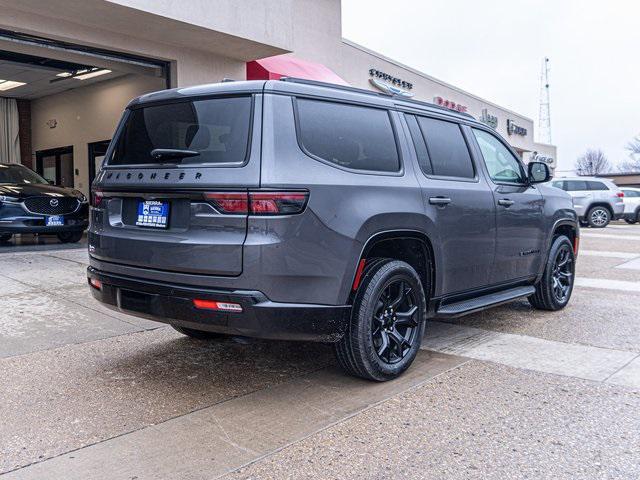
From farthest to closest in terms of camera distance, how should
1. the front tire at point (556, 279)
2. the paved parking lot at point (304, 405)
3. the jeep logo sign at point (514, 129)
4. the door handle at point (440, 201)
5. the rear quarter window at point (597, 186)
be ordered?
1. the jeep logo sign at point (514, 129)
2. the rear quarter window at point (597, 186)
3. the front tire at point (556, 279)
4. the door handle at point (440, 201)
5. the paved parking lot at point (304, 405)

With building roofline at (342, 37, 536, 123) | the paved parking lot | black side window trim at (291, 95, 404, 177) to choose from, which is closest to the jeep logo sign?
A: building roofline at (342, 37, 536, 123)

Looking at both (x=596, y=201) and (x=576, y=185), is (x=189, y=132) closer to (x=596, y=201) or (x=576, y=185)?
(x=596, y=201)

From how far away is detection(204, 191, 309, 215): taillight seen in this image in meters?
3.39

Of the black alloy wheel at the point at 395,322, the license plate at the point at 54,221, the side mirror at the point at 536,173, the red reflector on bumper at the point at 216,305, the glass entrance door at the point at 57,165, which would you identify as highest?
the glass entrance door at the point at 57,165

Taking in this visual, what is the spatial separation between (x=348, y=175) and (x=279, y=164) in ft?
1.78

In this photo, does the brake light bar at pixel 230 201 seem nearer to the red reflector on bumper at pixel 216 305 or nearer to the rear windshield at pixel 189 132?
the rear windshield at pixel 189 132

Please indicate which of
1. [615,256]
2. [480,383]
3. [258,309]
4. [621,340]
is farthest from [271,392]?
[615,256]

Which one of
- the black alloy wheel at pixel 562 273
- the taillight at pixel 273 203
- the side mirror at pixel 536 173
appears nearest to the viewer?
the taillight at pixel 273 203

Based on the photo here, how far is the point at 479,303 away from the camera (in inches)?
196

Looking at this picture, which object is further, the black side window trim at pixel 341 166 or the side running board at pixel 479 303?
the side running board at pixel 479 303

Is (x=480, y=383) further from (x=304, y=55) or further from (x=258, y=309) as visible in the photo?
(x=304, y=55)

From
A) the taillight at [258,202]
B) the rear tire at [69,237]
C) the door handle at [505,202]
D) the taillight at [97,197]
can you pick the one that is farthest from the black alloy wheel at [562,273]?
the rear tire at [69,237]

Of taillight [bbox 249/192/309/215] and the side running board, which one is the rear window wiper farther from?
the side running board

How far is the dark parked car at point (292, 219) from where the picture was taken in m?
3.43
